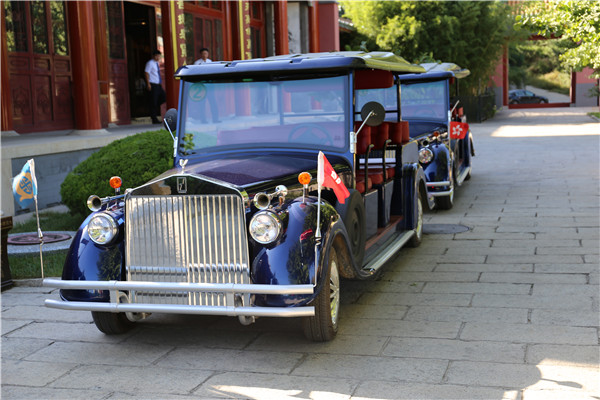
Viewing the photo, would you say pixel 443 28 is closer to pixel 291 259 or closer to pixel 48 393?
pixel 291 259

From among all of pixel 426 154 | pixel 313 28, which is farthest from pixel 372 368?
pixel 313 28

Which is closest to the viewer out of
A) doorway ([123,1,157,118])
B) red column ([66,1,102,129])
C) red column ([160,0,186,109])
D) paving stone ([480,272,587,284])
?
paving stone ([480,272,587,284])

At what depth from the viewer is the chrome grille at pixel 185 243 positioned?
4.69 metres

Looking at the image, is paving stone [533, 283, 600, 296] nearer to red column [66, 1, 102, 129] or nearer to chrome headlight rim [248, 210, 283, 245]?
chrome headlight rim [248, 210, 283, 245]

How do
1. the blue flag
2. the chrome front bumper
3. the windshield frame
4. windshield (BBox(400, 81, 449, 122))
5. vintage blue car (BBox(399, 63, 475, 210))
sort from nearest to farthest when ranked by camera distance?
the blue flag < the windshield frame < the chrome front bumper < vintage blue car (BBox(399, 63, 475, 210)) < windshield (BBox(400, 81, 449, 122))

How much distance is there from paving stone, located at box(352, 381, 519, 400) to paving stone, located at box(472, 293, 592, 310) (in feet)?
5.75

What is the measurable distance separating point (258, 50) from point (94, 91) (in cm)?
1123

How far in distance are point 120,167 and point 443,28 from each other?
855 inches

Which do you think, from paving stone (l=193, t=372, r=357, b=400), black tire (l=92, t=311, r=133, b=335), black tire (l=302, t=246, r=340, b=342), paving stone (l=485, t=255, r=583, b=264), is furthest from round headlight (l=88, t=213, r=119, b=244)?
paving stone (l=485, t=255, r=583, b=264)

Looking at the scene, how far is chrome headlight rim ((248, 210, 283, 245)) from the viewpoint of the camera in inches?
182

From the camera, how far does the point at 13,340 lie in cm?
532

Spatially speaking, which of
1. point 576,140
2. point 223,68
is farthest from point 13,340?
point 576,140

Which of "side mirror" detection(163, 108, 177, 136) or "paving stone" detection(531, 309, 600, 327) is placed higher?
"side mirror" detection(163, 108, 177, 136)

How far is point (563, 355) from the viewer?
4.61 meters
